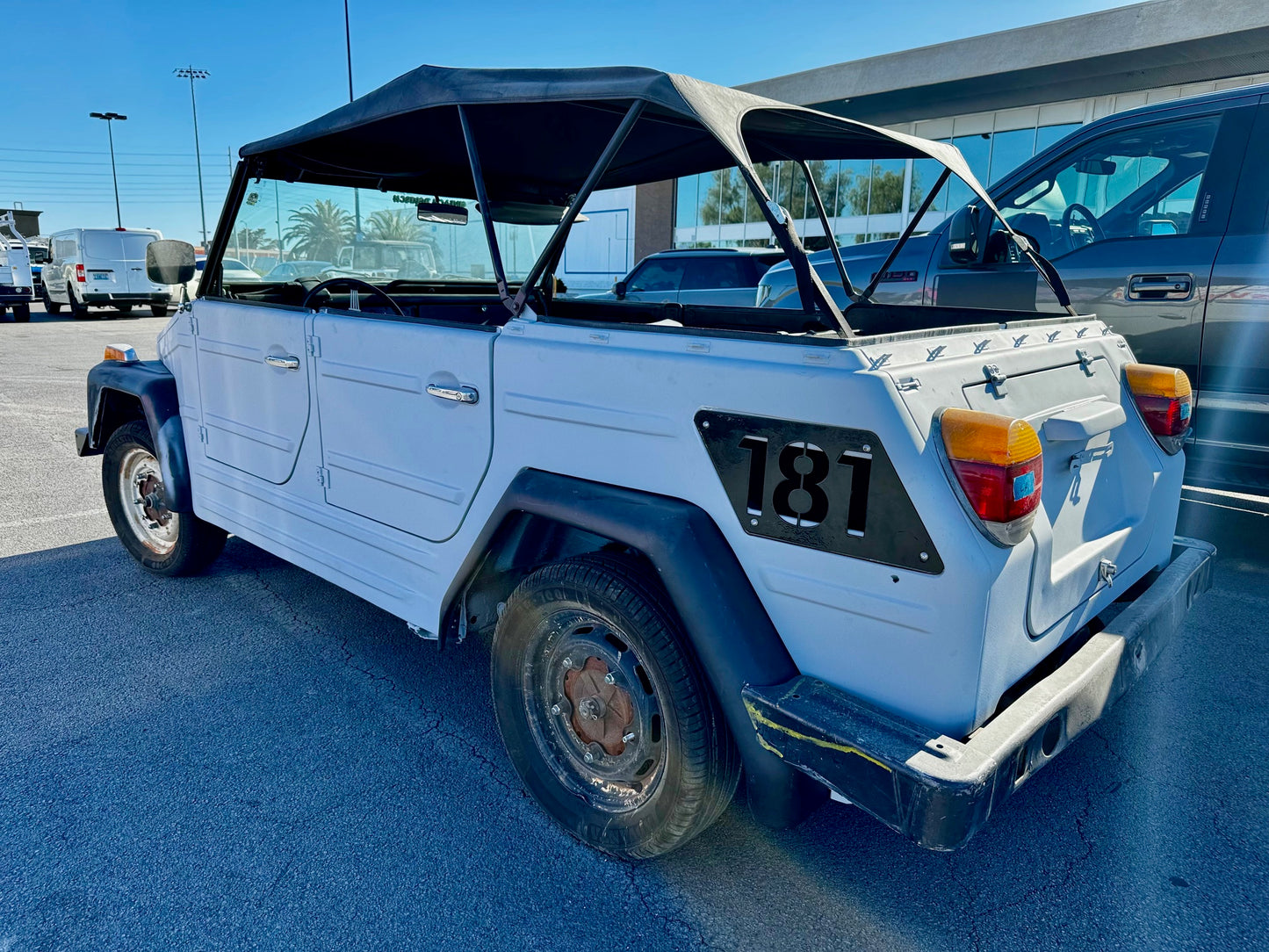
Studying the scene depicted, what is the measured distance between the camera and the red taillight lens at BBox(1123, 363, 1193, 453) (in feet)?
8.61

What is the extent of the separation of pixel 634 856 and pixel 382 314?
185 cm

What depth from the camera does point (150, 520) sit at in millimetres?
4453

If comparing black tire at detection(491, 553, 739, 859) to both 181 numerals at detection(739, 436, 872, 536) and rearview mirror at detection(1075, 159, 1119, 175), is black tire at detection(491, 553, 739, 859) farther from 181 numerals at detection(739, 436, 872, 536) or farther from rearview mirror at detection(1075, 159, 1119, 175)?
rearview mirror at detection(1075, 159, 1119, 175)

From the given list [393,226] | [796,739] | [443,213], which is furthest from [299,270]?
[796,739]

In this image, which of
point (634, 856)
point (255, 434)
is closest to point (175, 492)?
point (255, 434)

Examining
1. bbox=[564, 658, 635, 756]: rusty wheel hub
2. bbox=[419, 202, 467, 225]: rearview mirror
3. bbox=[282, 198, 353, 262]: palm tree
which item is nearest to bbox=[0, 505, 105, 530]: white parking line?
bbox=[282, 198, 353, 262]: palm tree

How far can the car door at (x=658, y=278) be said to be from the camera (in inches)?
469

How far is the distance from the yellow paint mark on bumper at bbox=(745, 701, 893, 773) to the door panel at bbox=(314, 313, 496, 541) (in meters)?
1.06

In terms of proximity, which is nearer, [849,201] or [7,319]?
[849,201]

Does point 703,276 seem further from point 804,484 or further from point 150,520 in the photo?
point 804,484

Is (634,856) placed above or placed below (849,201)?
below

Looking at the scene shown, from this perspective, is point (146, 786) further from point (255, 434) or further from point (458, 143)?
point (458, 143)

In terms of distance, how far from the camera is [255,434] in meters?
3.46

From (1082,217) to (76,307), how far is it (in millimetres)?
26188
